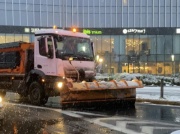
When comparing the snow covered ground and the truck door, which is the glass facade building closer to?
the snow covered ground

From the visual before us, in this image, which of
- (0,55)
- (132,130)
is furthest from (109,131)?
(0,55)

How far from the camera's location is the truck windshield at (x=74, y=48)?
14.7m

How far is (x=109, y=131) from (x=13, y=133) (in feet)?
8.11

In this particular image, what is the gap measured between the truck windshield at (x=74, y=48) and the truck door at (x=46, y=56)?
0.87ft

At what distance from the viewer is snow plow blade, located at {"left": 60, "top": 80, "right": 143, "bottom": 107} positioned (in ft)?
43.8

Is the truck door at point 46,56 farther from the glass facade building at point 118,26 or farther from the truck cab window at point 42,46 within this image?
the glass facade building at point 118,26

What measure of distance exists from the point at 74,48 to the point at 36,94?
265 centimetres

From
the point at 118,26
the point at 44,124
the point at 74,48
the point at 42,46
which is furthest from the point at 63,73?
the point at 118,26

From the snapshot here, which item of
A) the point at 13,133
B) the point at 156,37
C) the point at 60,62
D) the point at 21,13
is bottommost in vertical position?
the point at 13,133

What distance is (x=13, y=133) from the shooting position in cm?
921

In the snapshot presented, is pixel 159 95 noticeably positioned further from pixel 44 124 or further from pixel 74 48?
pixel 44 124

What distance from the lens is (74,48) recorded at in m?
15.1

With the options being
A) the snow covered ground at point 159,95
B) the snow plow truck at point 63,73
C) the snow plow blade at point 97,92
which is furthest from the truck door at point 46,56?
the snow covered ground at point 159,95

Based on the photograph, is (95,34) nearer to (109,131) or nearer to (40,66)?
(40,66)
